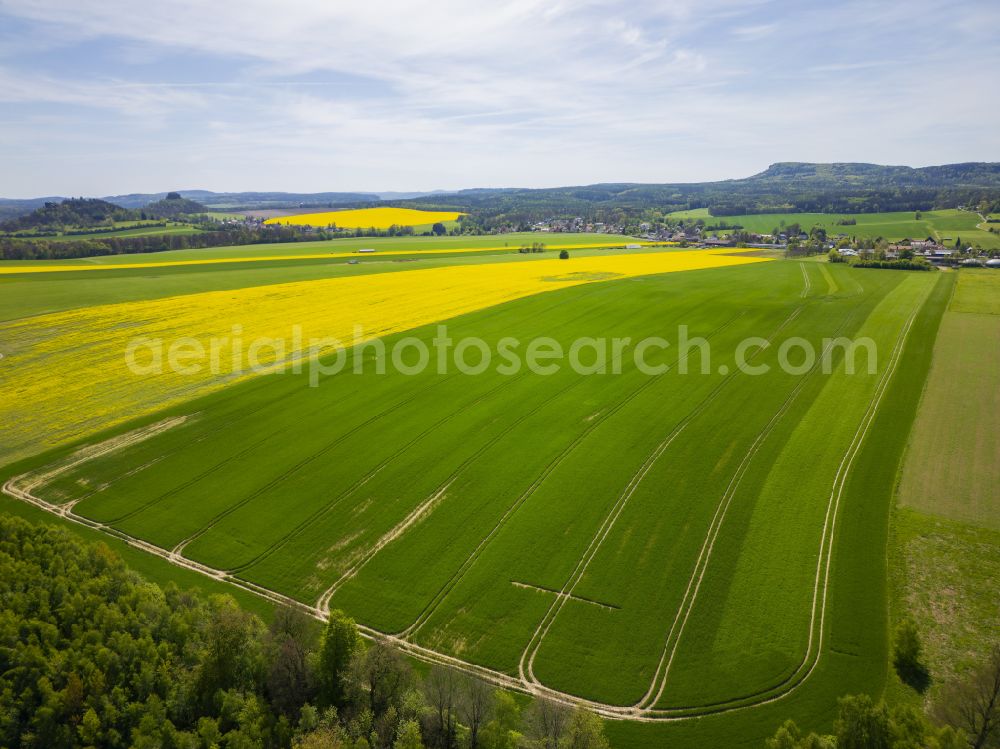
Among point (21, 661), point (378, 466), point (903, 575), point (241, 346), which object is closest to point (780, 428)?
point (903, 575)

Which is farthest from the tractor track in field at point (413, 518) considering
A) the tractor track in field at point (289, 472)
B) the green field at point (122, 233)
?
A: the green field at point (122, 233)

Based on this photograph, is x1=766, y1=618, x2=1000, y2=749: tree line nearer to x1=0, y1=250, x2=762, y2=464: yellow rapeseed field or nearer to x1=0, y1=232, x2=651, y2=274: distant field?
x1=0, y1=250, x2=762, y2=464: yellow rapeseed field

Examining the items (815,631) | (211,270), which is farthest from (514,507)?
(211,270)

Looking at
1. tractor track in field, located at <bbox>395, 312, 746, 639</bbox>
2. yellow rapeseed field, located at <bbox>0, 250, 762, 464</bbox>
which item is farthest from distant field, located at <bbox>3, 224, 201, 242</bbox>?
tractor track in field, located at <bbox>395, 312, 746, 639</bbox>

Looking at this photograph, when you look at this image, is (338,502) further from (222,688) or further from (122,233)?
(122,233)

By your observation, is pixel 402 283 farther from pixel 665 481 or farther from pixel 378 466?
pixel 665 481

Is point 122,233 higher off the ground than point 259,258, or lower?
higher
